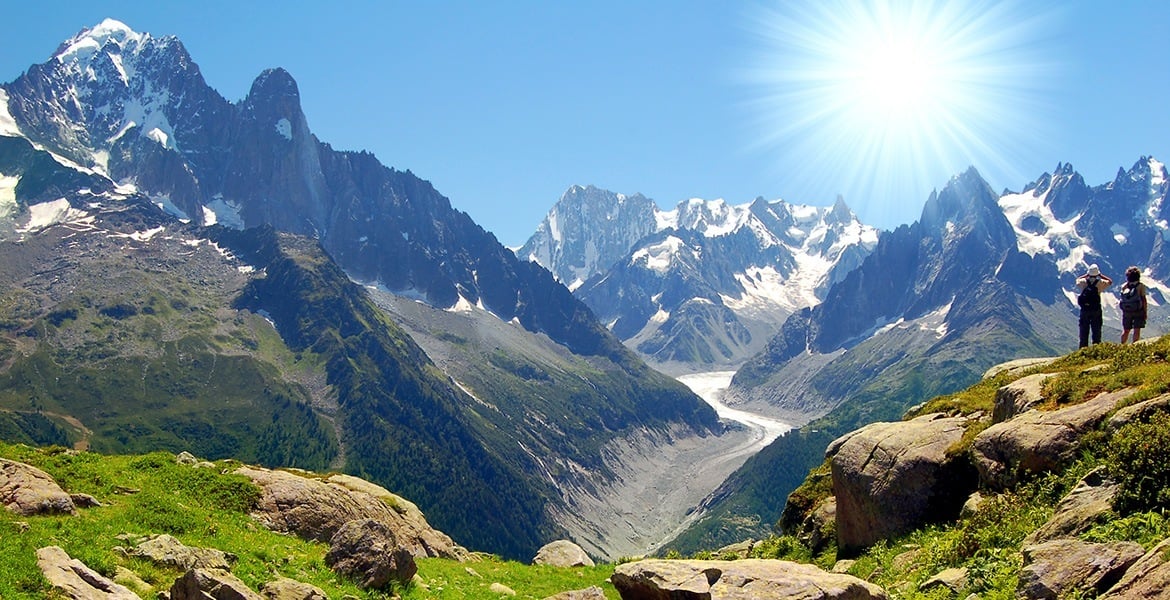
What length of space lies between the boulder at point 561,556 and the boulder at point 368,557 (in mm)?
16474

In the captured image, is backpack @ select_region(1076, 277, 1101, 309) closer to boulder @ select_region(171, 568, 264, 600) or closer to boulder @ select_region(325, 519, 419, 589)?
boulder @ select_region(325, 519, 419, 589)

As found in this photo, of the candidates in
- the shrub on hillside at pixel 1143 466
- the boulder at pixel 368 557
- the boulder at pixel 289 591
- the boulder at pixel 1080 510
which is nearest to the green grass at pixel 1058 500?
the shrub on hillside at pixel 1143 466

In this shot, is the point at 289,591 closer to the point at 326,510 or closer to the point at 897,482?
the point at 326,510

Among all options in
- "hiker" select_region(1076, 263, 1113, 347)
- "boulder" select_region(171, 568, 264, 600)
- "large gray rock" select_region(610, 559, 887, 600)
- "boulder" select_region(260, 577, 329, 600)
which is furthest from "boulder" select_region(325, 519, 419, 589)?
"hiker" select_region(1076, 263, 1113, 347)

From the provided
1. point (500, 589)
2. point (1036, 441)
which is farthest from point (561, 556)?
point (1036, 441)

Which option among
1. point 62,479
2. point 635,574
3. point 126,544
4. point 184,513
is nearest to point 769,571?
point 635,574

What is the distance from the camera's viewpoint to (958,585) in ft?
62.4

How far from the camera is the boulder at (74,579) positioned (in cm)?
1827

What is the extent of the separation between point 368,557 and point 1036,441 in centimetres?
2332

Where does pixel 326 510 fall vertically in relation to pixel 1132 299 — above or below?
below

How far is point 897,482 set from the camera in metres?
28.4

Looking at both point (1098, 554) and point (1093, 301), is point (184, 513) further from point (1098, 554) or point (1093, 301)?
point (1093, 301)

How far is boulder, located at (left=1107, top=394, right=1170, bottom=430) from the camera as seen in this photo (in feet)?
69.0

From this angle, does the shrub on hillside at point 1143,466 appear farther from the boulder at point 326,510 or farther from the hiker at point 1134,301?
the boulder at point 326,510
